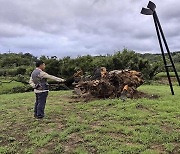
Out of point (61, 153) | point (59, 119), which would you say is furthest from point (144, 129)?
point (59, 119)

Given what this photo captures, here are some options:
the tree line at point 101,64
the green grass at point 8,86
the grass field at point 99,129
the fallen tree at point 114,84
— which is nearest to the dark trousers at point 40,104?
the grass field at point 99,129

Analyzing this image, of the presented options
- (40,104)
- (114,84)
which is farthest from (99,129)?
(114,84)

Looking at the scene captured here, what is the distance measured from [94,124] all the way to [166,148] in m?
2.17

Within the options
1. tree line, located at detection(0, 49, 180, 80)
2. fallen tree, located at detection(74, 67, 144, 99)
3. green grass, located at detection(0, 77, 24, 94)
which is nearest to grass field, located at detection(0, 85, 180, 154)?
fallen tree, located at detection(74, 67, 144, 99)

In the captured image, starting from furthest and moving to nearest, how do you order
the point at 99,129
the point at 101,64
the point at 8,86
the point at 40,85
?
1. the point at 101,64
2. the point at 8,86
3. the point at 40,85
4. the point at 99,129

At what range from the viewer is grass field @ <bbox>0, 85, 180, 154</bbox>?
5.63 meters

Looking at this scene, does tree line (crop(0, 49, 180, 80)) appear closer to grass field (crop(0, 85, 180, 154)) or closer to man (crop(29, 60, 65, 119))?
grass field (crop(0, 85, 180, 154))

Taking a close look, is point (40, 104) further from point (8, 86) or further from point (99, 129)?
point (8, 86)

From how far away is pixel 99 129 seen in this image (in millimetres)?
6570

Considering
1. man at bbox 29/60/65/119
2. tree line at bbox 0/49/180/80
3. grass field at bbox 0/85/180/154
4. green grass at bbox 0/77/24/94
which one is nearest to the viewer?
grass field at bbox 0/85/180/154

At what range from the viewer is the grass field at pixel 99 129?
5628 mm

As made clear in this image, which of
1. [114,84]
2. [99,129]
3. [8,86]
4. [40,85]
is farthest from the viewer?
[8,86]

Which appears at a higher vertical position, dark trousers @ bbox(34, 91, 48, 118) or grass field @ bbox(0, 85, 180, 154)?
dark trousers @ bbox(34, 91, 48, 118)

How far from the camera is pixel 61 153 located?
558 centimetres
